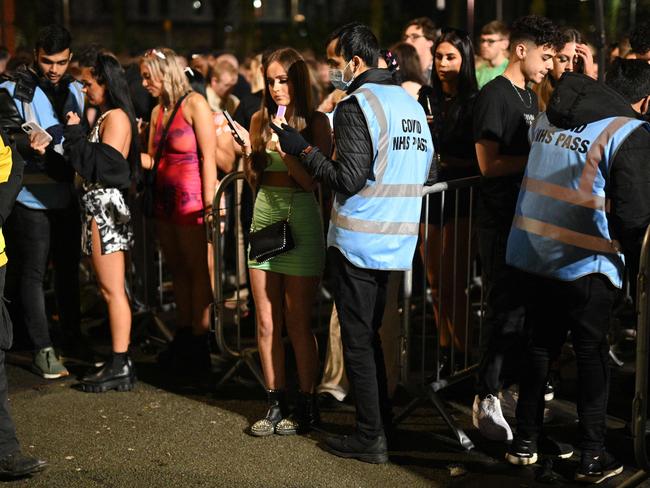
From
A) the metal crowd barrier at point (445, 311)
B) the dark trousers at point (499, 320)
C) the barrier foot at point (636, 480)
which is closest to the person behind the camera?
the barrier foot at point (636, 480)

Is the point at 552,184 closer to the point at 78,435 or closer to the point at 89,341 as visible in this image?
the point at 78,435

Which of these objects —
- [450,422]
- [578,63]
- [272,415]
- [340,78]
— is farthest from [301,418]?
[578,63]

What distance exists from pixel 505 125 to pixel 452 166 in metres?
0.92

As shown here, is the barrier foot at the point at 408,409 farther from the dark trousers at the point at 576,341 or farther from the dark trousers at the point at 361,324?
the dark trousers at the point at 576,341

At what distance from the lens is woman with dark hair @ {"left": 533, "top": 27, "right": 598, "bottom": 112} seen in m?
5.82

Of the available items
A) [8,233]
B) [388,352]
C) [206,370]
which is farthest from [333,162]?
[8,233]

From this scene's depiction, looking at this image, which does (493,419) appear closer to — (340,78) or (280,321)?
(280,321)

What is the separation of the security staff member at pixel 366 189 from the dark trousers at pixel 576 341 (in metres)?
0.71

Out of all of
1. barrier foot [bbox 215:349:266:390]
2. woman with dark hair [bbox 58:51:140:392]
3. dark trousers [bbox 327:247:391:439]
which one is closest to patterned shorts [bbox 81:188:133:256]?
woman with dark hair [bbox 58:51:140:392]

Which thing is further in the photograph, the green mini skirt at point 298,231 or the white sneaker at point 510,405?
the white sneaker at point 510,405

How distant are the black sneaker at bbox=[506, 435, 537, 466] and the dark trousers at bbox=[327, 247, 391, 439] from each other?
0.68m

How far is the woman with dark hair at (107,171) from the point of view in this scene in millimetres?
6285

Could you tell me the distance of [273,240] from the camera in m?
5.48

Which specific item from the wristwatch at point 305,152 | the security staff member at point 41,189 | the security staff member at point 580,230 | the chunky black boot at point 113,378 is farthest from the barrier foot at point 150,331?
the security staff member at point 580,230
